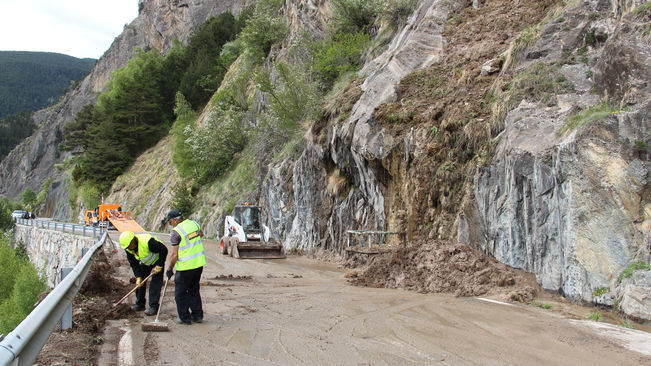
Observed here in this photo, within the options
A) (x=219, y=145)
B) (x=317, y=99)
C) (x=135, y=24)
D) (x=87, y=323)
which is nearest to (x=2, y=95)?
(x=135, y=24)

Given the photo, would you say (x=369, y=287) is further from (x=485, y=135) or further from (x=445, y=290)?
(x=485, y=135)

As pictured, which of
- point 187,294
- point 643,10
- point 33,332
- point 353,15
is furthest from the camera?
point 353,15

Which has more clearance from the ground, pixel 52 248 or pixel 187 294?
pixel 187 294

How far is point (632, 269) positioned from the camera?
7.03 meters

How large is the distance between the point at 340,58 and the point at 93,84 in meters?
76.9

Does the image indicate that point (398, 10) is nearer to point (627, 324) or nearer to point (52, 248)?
point (627, 324)

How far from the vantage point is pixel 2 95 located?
19200cm

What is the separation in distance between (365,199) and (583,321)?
1034cm

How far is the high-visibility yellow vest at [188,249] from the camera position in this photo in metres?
7.05

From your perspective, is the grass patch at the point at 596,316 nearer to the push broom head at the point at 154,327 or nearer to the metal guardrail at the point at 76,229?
the push broom head at the point at 154,327

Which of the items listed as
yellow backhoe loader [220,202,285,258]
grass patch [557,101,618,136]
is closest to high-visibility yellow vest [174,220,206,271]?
grass patch [557,101,618,136]

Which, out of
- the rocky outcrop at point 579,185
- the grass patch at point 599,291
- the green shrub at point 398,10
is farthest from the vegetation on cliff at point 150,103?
the grass patch at point 599,291

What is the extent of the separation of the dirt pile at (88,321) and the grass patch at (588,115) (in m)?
8.15

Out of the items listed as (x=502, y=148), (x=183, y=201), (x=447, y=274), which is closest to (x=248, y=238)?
(x=447, y=274)
